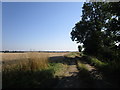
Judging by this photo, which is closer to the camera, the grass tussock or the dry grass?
the grass tussock

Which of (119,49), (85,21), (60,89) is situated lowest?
(60,89)

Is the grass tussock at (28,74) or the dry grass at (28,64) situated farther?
the dry grass at (28,64)

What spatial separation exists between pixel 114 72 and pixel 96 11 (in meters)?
21.4

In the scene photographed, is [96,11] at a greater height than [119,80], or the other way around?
[96,11]

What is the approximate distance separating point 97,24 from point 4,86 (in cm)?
2487

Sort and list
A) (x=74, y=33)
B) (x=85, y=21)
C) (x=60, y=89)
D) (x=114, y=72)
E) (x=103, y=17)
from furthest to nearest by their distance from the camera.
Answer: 1. (x=74, y=33)
2. (x=85, y=21)
3. (x=103, y=17)
4. (x=114, y=72)
5. (x=60, y=89)

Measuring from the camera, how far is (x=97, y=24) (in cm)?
2773

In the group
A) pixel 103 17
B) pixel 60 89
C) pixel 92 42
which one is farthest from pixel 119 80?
pixel 103 17

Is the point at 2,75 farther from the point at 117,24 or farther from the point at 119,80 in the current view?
the point at 117,24

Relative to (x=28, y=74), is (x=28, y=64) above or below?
above

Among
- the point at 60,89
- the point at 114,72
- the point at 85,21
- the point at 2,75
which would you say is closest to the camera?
the point at 60,89

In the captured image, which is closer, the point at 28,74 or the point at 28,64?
the point at 28,74

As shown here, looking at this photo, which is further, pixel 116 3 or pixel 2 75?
pixel 116 3

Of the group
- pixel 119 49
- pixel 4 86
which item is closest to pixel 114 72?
pixel 119 49
